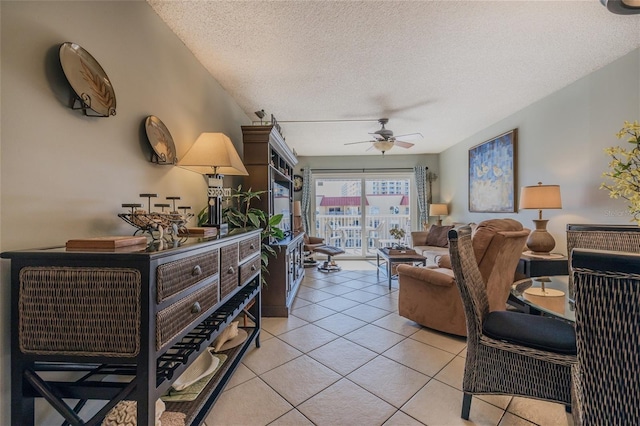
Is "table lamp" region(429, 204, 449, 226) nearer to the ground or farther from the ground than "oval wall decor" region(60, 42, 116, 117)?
nearer to the ground

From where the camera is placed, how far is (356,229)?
671 cm

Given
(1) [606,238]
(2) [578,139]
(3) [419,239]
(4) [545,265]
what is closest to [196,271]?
(1) [606,238]

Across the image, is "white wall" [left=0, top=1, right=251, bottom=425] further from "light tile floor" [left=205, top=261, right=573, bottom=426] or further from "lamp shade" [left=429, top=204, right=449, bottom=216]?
"lamp shade" [left=429, top=204, right=449, bottom=216]

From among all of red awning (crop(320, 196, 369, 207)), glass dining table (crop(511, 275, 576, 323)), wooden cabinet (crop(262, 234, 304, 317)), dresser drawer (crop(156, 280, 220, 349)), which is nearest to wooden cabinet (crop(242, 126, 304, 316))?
wooden cabinet (crop(262, 234, 304, 317))

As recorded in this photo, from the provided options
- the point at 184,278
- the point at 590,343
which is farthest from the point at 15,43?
the point at 590,343

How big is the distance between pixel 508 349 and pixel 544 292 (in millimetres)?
449

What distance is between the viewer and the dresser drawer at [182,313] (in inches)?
37.9

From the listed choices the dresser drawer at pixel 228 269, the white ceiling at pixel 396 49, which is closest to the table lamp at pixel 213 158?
the dresser drawer at pixel 228 269

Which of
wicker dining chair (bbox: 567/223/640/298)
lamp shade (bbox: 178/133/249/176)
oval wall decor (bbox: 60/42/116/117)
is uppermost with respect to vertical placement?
oval wall decor (bbox: 60/42/116/117)

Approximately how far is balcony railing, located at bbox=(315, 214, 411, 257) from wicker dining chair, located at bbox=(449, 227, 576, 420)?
5032mm

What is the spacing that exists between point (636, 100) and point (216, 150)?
11.3 ft

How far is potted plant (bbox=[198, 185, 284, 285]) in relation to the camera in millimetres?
2529

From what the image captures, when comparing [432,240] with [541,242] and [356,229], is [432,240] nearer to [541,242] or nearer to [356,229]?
[356,229]

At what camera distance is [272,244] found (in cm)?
305
